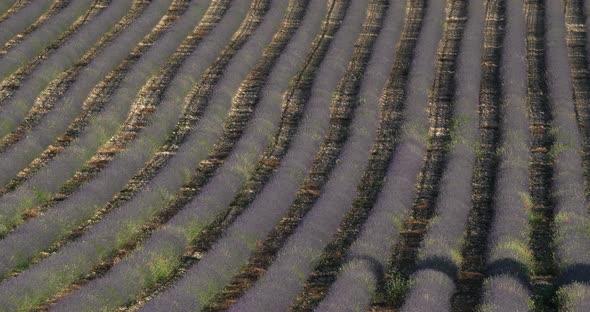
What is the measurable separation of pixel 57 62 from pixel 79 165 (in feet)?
13.0

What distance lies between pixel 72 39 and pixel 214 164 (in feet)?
17.6

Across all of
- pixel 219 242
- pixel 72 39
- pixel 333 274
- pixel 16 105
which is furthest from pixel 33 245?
pixel 72 39

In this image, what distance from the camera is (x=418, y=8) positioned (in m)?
21.0

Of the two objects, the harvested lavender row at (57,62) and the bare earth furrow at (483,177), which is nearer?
the bare earth furrow at (483,177)

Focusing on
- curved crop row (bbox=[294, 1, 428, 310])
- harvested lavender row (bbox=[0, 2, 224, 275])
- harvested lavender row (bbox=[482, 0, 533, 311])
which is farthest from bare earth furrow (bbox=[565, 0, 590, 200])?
harvested lavender row (bbox=[0, 2, 224, 275])

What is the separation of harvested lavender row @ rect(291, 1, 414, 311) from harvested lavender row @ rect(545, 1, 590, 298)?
2.30m

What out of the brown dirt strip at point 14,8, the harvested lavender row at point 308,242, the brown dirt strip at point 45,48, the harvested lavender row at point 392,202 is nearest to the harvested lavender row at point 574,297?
the harvested lavender row at point 392,202

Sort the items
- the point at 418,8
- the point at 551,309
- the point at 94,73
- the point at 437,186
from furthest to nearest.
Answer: the point at 418,8 < the point at 94,73 < the point at 437,186 < the point at 551,309

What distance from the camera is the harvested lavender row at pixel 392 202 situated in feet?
34.7

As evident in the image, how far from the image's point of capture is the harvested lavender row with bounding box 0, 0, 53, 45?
1861 centimetres

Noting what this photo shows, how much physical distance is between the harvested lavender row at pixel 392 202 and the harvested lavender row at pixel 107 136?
3194mm

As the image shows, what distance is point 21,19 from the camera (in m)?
19.3

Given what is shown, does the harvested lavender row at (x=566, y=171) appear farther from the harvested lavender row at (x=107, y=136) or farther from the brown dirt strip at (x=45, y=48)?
the brown dirt strip at (x=45, y=48)

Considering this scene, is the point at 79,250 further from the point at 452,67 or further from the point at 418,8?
the point at 418,8
